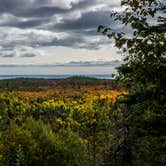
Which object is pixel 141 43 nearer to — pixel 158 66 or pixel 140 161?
pixel 158 66

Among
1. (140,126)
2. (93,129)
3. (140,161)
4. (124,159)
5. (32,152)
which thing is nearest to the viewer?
(140,126)

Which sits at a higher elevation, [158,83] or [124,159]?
[158,83]

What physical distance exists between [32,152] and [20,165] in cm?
296

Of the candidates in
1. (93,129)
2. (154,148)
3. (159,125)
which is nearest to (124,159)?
(154,148)

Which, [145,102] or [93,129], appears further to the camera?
[93,129]

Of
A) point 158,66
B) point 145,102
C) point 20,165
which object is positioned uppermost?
Result: point 158,66

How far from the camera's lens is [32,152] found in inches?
2537

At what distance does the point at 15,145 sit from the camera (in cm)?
6631

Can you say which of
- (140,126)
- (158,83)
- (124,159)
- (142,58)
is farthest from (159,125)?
(124,159)

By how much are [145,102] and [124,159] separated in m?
7.06

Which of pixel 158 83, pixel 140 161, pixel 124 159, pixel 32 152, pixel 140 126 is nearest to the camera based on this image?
pixel 158 83

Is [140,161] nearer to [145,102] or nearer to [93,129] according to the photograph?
[145,102]

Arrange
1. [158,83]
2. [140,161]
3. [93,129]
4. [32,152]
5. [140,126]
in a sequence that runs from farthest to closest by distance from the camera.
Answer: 1. [93,129]
2. [32,152]
3. [140,161]
4. [140,126]
5. [158,83]

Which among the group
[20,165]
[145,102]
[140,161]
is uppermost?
[145,102]
